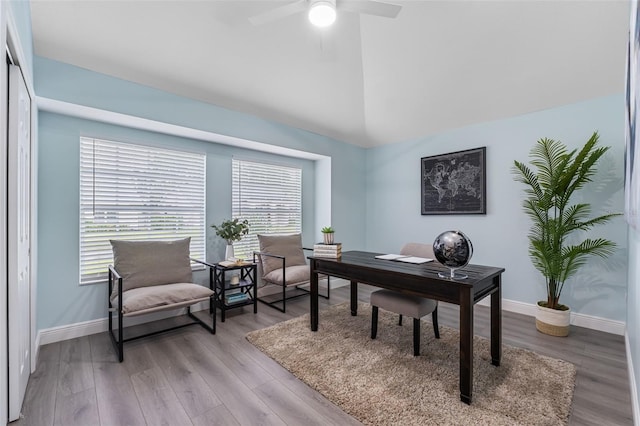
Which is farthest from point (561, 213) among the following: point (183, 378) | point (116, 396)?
point (116, 396)

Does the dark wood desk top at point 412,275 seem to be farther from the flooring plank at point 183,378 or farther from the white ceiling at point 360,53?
the white ceiling at point 360,53

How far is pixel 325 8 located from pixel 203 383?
9.05 ft

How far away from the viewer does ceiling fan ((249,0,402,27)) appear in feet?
6.60

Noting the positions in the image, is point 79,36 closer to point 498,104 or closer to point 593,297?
point 498,104

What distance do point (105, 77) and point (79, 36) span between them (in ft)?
1.24

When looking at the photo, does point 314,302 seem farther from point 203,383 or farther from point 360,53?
point 360,53

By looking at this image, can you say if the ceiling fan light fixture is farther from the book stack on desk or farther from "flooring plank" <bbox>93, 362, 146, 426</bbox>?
"flooring plank" <bbox>93, 362, 146, 426</bbox>

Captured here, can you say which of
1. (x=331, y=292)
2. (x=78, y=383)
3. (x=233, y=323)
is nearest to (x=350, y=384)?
(x=233, y=323)

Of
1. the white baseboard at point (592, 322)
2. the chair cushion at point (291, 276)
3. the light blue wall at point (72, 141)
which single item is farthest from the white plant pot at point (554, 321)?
the light blue wall at point (72, 141)

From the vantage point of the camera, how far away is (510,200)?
354 cm

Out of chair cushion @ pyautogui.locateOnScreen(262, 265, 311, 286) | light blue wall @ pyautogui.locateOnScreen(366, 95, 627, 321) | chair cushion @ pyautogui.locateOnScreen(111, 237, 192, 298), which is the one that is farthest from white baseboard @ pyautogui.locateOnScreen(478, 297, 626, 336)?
chair cushion @ pyautogui.locateOnScreen(111, 237, 192, 298)

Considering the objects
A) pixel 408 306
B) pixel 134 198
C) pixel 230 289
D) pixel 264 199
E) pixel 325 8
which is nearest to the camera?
pixel 325 8

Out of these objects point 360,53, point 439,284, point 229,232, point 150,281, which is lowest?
point 150,281

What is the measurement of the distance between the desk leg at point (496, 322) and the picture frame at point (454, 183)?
183 cm
